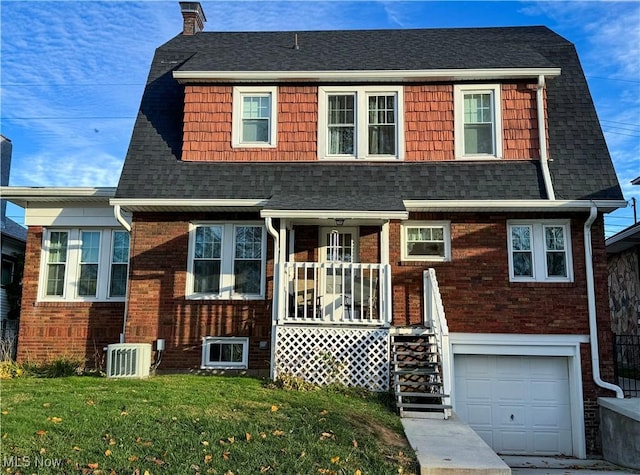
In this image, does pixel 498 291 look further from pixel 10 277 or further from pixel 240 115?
pixel 10 277

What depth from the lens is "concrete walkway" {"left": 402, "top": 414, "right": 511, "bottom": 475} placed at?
5.61 m

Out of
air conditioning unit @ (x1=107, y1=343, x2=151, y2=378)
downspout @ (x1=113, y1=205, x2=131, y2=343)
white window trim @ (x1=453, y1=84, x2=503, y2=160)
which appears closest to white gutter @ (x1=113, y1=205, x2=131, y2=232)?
downspout @ (x1=113, y1=205, x2=131, y2=343)

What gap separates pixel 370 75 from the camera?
11.1 m

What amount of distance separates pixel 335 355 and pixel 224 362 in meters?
2.50

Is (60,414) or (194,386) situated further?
(194,386)

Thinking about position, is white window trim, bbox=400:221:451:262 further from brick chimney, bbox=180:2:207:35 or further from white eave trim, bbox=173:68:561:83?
brick chimney, bbox=180:2:207:35

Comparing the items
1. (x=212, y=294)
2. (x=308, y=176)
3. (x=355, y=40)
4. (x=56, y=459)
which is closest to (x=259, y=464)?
(x=56, y=459)

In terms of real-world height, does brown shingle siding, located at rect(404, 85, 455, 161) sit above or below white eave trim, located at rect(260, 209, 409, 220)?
above

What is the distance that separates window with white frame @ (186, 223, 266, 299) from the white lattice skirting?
5.69 feet

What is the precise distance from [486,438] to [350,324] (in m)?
3.44

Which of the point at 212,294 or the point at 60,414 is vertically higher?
the point at 212,294

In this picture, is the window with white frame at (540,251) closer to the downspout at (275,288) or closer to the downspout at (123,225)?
the downspout at (275,288)

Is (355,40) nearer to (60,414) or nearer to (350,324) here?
(350,324)

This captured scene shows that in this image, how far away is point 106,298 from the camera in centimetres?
1141
